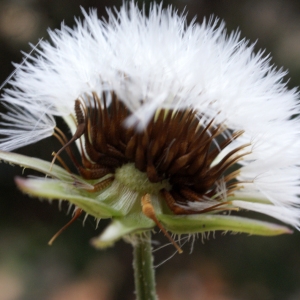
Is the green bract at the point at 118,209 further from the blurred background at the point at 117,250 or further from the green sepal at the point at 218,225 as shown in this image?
the blurred background at the point at 117,250

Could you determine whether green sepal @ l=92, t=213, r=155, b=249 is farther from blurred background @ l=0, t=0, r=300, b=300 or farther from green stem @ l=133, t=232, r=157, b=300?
blurred background @ l=0, t=0, r=300, b=300

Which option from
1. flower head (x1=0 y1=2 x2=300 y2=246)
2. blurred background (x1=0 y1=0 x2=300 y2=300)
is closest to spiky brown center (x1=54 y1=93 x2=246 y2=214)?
flower head (x1=0 y1=2 x2=300 y2=246)

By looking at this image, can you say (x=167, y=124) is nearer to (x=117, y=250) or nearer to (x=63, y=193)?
(x=63, y=193)

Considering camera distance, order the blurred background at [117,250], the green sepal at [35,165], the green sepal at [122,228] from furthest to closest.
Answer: the blurred background at [117,250] → the green sepal at [35,165] → the green sepal at [122,228]

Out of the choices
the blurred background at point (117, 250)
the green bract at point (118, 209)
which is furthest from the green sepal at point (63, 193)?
the blurred background at point (117, 250)

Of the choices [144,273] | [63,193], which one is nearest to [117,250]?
[144,273]

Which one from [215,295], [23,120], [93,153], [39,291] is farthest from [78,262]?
[93,153]
